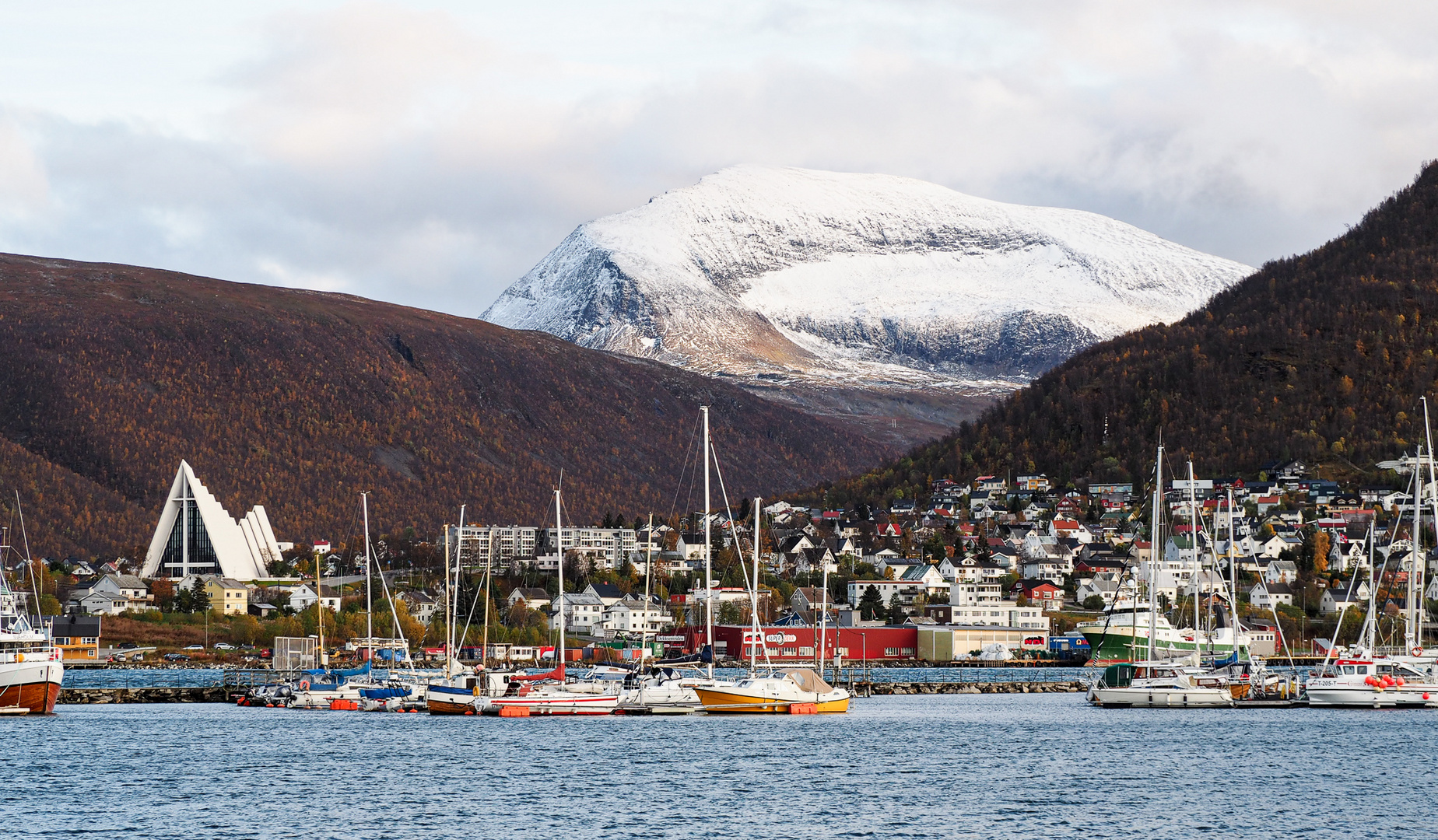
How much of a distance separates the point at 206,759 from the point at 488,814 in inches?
826

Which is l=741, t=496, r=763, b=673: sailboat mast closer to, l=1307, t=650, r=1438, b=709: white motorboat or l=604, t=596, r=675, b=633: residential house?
l=1307, t=650, r=1438, b=709: white motorboat

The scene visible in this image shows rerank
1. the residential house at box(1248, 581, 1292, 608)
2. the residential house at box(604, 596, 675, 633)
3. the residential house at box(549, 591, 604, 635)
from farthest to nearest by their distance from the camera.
Answer: the residential house at box(549, 591, 604, 635) < the residential house at box(604, 596, 675, 633) < the residential house at box(1248, 581, 1292, 608)

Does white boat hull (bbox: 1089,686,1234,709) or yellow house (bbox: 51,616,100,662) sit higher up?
yellow house (bbox: 51,616,100,662)

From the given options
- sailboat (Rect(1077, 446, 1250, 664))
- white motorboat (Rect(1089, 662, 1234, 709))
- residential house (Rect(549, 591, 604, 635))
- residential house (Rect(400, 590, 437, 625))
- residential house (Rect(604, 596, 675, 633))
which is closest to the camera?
white motorboat (Rect(1089, 662, 1234, 709))

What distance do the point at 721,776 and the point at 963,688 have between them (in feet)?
215

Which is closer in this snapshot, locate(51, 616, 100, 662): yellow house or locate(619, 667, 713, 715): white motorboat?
locate(619, 667, 713, 715): white motorboat

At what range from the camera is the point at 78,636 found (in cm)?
17638

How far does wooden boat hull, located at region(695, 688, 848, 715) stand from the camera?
9538cm

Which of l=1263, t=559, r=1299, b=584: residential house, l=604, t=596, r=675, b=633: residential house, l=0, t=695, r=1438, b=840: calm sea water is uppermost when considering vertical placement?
l=1263, t=559, r=1299, b=584: residential house

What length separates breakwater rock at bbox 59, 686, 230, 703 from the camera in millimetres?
114312

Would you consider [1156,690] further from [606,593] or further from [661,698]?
[606,593]

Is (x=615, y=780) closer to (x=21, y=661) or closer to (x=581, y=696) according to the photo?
(x=581, y=696)

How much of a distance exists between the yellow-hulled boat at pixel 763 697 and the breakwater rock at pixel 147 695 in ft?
121

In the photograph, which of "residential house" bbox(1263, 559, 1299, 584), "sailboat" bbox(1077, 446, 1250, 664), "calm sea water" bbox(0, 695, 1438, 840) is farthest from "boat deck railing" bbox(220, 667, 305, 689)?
"residential house" bbox(1263, 559, 1299, 584)
